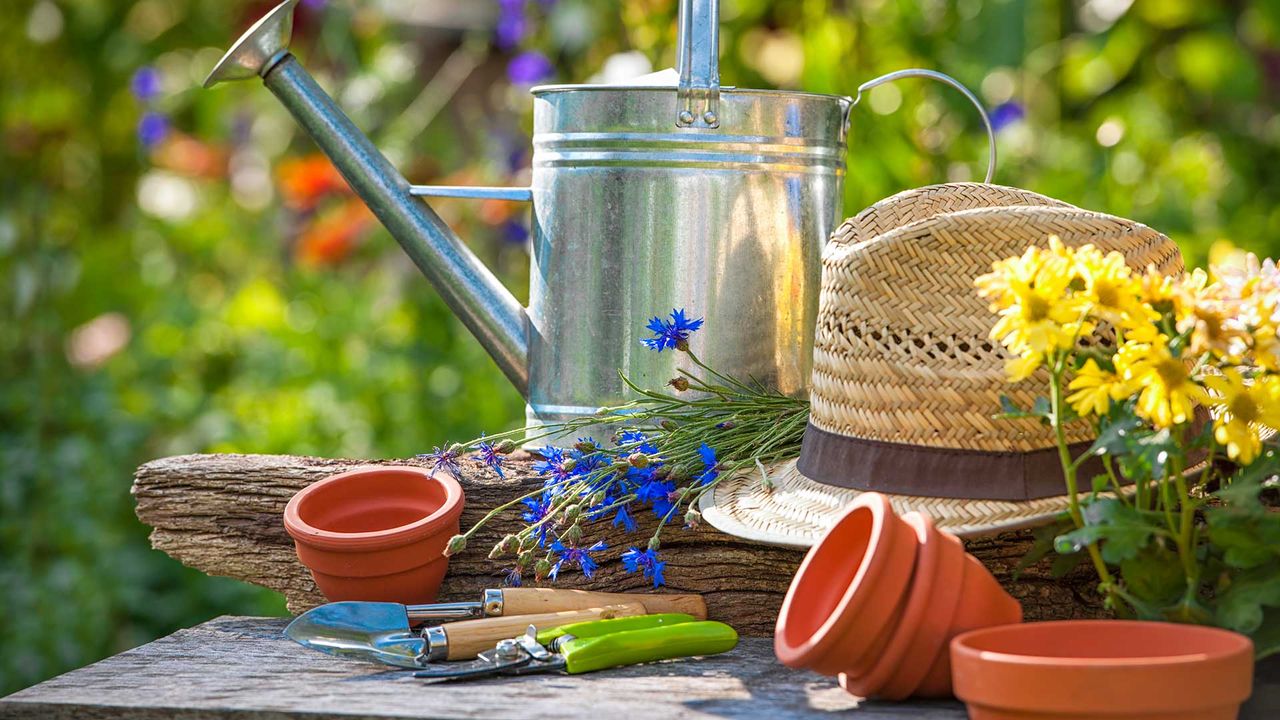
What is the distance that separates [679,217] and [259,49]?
0.52 m

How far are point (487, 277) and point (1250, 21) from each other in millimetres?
2330

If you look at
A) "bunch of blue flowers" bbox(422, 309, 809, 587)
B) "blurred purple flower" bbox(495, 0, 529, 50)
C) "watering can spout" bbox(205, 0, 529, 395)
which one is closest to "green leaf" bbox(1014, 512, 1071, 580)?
"bunch of blue flowers" bbox(422, 309, 809, 587)

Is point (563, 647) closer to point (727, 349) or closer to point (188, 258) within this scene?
point (727, 349)

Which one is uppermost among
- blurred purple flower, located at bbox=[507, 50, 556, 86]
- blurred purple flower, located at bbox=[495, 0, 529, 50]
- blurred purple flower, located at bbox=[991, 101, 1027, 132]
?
blurred purple flower, located at bbox=[495, 0, 529, 50]

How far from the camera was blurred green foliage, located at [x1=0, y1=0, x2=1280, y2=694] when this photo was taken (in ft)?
8.59

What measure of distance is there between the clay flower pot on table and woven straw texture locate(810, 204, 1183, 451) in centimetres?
12

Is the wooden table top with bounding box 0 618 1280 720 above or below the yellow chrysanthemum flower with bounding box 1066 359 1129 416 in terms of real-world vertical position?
below

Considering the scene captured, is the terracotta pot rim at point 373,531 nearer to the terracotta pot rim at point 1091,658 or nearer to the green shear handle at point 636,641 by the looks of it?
the green shear handle at point 636,641

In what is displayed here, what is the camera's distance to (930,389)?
1.12 meters

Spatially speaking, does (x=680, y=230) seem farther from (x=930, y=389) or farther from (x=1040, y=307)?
(x=1040, y=307)

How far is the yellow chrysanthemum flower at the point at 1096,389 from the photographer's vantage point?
3.16 ft

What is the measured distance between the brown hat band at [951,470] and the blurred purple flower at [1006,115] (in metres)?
1.85

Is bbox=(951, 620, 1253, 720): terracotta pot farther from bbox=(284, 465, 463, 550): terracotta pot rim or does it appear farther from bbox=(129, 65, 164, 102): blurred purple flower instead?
bbox=(129, 65, 164, 102): blurred purple flower

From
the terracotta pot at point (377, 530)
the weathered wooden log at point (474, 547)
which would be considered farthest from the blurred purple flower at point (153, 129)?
the terracotta pot at point (377, 530)
